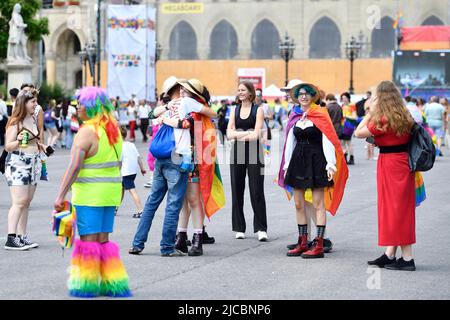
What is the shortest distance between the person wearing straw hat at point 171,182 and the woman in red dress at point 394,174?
5.89 ft

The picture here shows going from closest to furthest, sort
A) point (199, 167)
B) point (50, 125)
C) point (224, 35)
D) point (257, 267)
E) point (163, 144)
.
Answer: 1. point (257, 267)
2. point (163, 144)
3. point (199, 167)
4. point (50, 125)
5. point (224, 35)

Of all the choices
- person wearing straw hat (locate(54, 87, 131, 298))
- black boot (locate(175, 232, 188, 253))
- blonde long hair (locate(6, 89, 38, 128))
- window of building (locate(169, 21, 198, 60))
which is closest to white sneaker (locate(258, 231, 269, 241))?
black boot (locate(175, 232, 188, 253))

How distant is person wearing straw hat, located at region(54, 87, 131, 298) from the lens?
7.77 m

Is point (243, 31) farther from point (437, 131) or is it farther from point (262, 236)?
point (262, 236)

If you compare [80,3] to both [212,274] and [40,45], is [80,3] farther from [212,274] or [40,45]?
[212,274]

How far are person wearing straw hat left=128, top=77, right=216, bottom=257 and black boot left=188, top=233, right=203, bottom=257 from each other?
0.33 feet

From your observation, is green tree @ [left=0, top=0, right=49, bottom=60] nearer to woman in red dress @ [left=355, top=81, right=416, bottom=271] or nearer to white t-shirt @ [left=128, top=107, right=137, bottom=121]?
white t-shirt @ [left=128, top=107, right=137, bottom=121]

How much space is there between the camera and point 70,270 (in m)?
7.88

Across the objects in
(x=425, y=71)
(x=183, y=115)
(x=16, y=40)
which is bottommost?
(x=183, y=115)

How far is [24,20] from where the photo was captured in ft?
174

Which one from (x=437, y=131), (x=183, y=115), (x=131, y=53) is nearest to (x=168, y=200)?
(x=183, y=115)

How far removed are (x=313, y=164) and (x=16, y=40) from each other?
29.8 metres

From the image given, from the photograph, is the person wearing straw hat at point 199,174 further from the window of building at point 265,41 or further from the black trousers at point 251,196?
the window of building at point 265,41
